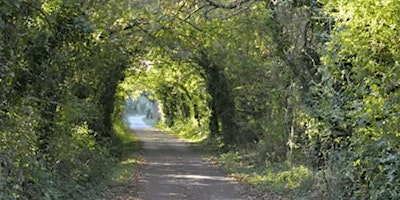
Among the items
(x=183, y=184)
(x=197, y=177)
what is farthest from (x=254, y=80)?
(x=183, y=184)

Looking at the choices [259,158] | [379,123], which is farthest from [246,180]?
[379,123]

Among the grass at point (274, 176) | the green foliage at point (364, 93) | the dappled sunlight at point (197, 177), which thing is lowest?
the dappled sunlight at point (197, 177)

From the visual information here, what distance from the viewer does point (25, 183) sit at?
404 inches

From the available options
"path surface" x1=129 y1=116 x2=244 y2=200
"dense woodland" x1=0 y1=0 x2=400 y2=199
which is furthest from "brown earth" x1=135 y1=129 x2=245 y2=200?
"dense woodland" x1=0 y1=0 x2=400 y2=199

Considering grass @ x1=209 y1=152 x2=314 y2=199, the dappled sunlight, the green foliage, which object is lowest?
the dappled sunlight

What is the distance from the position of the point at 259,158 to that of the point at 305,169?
5.53m

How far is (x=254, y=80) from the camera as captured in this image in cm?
2400

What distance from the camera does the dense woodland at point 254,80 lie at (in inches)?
354

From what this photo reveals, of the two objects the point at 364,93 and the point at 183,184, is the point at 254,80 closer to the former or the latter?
the point at 183,184

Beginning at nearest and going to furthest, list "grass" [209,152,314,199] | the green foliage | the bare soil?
the green foliage < "grass" [209,152,314,199] < the bare soil

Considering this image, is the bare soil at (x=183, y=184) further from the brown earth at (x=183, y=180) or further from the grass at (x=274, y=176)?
the grass at (x=274, y=176)

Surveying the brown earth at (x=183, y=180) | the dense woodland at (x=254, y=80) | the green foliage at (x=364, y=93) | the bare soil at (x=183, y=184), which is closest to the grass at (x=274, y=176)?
the dense woodland at (x=254, y=80)

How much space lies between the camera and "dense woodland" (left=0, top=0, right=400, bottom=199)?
8.98 m

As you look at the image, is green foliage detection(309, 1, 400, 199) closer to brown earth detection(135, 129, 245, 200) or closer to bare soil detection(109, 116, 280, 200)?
bare soil detection(109, 116, 280, 200)
